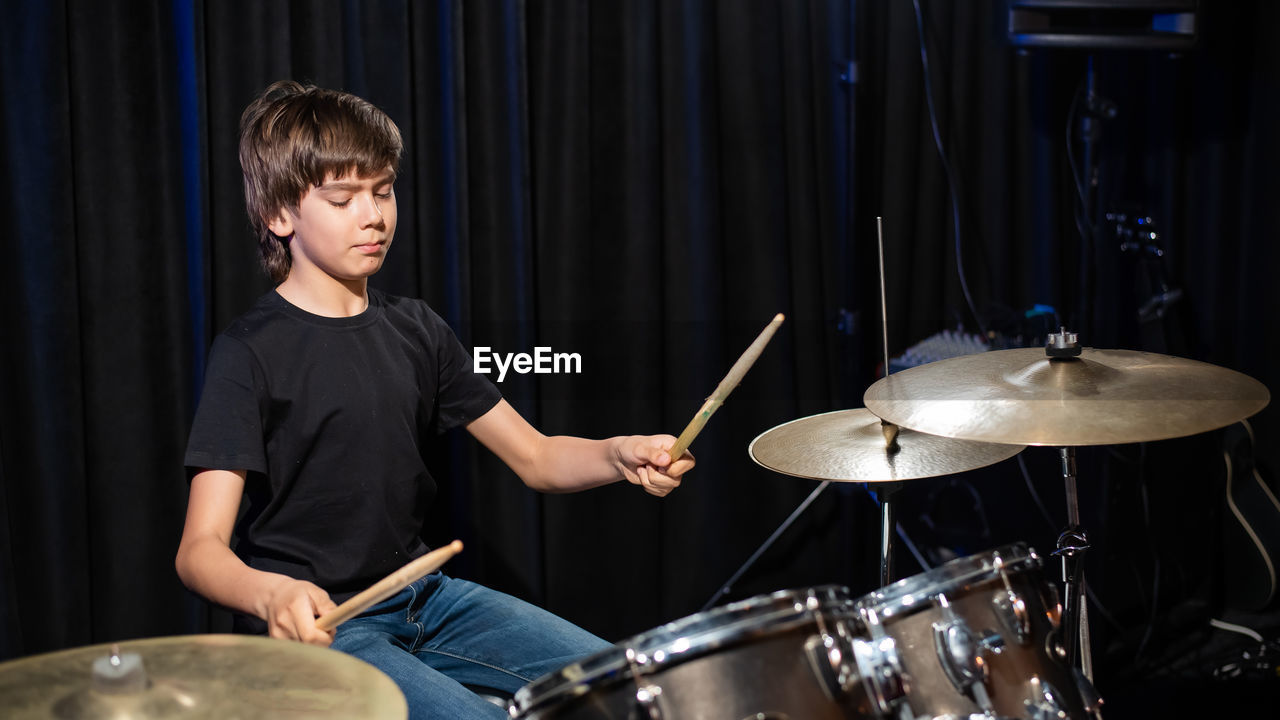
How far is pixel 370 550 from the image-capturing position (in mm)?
1402

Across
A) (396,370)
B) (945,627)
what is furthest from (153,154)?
(945,627)

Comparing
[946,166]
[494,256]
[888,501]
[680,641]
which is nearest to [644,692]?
[680,641]

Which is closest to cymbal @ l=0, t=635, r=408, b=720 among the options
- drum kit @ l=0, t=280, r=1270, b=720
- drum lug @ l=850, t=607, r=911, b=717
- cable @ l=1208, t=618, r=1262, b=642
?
drum kit @ l=0, t=280, r=1270, b=720

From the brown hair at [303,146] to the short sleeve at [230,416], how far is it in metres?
0.22

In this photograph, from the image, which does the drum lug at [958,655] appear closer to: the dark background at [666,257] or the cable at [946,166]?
the dark background at [666,257]

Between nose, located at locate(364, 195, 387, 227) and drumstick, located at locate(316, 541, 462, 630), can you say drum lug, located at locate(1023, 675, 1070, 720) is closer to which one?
drumstick, located at locate(316, 541, 462, 630)

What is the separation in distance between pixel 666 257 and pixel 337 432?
1053 mm

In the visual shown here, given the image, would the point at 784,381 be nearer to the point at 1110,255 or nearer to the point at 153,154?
the point at 1110,255

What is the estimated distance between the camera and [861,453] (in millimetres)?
1520

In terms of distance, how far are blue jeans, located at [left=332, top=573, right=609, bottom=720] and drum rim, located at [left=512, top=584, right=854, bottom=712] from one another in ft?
1.05

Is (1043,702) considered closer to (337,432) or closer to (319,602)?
(319,602)

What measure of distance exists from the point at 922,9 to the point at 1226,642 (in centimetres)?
168

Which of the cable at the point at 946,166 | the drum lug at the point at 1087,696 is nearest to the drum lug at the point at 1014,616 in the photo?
the drum lug at the point at 1087,696

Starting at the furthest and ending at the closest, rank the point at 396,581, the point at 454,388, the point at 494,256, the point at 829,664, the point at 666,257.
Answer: the point at 666,257 < the point at 494,256 < the point at 454,388 < the point at 829,664 < the point at 396,581
